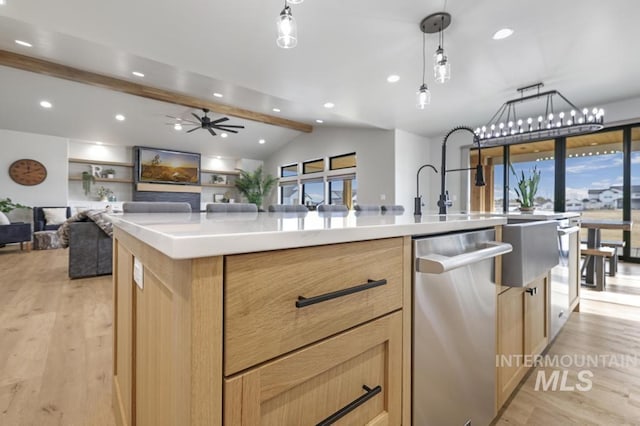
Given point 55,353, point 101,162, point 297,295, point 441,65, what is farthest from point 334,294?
point 101,162

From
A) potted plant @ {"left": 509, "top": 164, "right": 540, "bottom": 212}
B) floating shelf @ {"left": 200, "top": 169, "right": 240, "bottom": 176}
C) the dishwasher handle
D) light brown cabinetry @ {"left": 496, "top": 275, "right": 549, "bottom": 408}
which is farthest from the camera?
floating shelf @ {"left": 200, "top": 169, "right": 240, "bottom": 176}

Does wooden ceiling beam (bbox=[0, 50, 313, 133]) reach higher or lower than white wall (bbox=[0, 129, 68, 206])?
higher

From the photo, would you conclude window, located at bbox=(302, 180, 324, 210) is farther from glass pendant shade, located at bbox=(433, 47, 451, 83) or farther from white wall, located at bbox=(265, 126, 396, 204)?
glass pendant shade, located at bbox=(433, 47, 451, 83)

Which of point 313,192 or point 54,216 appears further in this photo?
point 313,192

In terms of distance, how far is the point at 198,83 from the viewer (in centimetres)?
510

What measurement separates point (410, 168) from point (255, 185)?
5177mm

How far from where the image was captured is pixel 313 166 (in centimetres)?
858

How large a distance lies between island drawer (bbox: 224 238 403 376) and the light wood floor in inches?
44.8

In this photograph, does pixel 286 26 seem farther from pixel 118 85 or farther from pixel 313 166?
pixel 313 166

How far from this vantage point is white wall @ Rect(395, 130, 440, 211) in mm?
6379

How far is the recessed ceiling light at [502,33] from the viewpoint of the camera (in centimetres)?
289

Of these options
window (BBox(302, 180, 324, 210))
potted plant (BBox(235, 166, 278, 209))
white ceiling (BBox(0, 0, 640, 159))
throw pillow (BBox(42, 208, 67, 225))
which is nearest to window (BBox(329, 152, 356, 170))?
window (BBox(302, 180, 324, 210))

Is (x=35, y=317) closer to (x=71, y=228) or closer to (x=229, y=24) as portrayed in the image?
(x=71, y=228)

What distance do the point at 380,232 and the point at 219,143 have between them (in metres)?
8.91
